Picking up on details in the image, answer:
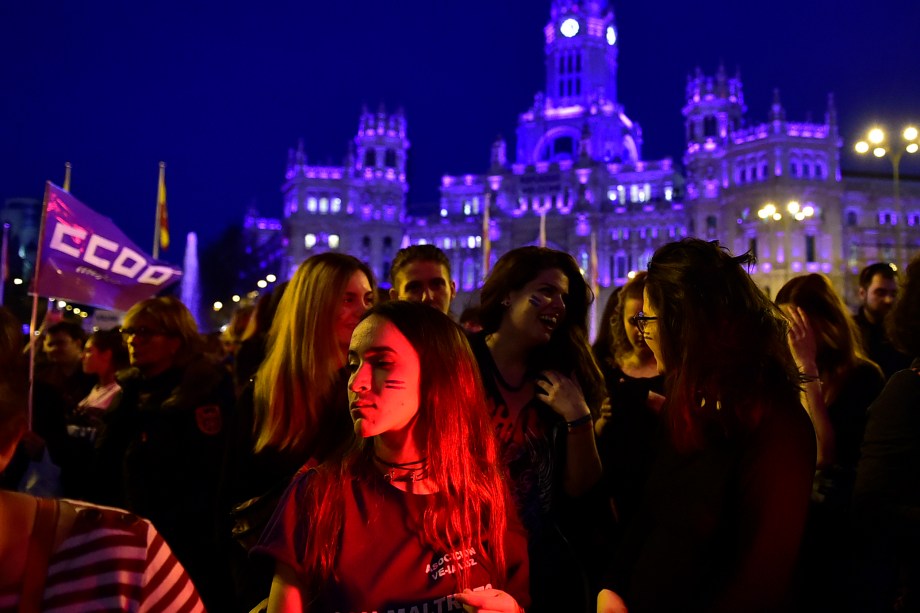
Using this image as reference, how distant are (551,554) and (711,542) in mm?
859

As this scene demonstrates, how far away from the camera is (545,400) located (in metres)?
3.68

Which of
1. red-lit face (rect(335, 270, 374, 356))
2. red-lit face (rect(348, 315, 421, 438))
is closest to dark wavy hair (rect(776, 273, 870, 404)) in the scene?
red-lit face (rect(335, 270, 374, 356))

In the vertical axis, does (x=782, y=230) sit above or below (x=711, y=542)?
above

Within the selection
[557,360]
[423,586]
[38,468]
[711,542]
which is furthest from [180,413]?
[711,542]

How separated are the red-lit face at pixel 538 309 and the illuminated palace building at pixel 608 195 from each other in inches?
2141

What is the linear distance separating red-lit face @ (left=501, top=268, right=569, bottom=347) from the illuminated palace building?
54.4 m

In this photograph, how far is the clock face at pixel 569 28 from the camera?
286 ft

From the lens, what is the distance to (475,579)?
2594mm

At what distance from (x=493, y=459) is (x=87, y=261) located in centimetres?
693

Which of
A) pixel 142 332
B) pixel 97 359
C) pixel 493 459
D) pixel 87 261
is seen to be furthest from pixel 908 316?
pixel 87 261

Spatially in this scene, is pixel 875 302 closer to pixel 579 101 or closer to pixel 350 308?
pixel 350 308

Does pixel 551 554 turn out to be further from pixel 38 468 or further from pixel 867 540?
pixel 38 468

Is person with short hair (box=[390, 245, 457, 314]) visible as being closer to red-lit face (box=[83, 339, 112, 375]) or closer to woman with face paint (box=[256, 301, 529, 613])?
woman with face paint (box=[256, 301, 529, 613])

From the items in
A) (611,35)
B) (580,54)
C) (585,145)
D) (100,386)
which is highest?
(611,35)
